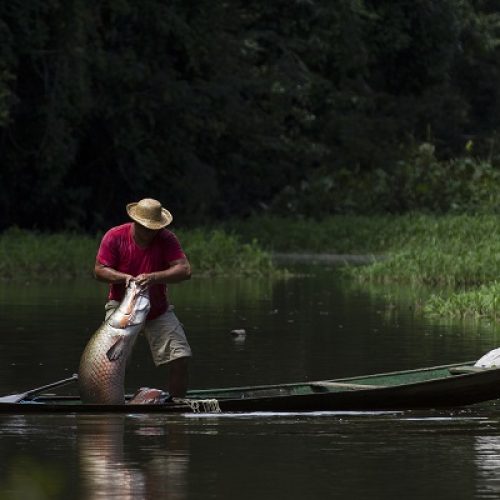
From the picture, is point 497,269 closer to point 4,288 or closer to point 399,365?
point 4,288

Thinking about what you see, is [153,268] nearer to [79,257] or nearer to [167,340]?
[167,340]

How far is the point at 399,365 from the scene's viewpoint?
62.8 feet

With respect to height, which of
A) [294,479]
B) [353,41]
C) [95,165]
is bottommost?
[294,479]

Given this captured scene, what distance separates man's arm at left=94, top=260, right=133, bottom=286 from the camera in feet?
47.4

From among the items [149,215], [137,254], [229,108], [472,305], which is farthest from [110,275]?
[229,108]

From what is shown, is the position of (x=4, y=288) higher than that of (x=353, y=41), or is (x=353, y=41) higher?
(x=353, y=41)

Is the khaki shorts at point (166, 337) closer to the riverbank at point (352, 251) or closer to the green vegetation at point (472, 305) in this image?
the green vegetation at point (472, 305)

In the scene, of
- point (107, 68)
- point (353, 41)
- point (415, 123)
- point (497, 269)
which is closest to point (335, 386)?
Answer: point (497, 269)

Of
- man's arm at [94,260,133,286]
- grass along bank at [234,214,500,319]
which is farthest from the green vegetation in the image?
man's arm at [94,260,133,286]

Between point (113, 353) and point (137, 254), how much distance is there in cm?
76

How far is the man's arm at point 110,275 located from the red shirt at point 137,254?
59 mm

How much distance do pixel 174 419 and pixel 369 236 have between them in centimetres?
3113

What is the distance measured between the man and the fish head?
0.06 metres

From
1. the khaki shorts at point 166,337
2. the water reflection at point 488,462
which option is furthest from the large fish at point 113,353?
the water reflection at point 488,462
